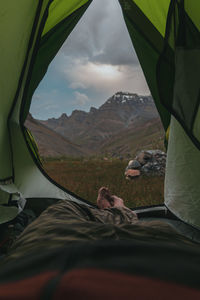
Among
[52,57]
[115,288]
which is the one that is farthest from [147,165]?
[115,288]

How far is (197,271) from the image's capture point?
1.49ft

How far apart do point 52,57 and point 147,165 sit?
3898mm

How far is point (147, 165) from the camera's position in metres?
5.51

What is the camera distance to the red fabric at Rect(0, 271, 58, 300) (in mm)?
420

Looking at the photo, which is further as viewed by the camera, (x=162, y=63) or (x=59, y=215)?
(x=162, y=63)

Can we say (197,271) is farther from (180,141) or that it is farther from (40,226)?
(180,141)

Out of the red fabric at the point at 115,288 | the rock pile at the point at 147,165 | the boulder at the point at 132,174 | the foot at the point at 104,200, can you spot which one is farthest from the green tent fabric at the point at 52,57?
the rock pile at the point at 147,165

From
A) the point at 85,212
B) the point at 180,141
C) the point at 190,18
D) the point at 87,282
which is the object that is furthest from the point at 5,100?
the point at 87,282

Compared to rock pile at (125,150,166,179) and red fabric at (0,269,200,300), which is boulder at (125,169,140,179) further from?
red fabric at (0,269,200,300)

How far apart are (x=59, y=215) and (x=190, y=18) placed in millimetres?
1508

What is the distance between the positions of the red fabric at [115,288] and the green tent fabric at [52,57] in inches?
44.1

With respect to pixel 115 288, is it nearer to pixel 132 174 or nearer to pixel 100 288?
pixel 100 288

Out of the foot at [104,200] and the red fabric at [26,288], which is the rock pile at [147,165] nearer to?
the foot at [104,200]

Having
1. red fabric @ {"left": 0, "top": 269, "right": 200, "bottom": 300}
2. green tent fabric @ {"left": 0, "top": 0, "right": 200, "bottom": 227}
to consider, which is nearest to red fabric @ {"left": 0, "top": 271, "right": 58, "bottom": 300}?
red fabric @ {"left": 0, "top": 269, "right": 200, "bottom": 300}
